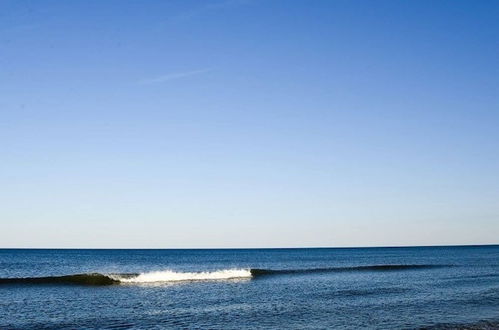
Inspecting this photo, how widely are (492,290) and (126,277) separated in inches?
1292

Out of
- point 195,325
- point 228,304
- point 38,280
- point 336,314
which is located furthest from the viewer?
point 38,280

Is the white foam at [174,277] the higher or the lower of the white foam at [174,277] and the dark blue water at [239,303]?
the higher

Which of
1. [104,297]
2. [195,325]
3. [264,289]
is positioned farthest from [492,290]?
[104,297]

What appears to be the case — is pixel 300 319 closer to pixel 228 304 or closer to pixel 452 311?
pixel 228 304

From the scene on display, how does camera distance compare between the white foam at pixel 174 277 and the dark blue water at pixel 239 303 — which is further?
the white foam at pixel 174 277

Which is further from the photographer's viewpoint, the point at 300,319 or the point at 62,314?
the point at 62,314

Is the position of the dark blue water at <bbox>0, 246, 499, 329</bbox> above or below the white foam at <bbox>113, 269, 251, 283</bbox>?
below

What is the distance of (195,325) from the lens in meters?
23.8

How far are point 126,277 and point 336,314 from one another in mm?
27888

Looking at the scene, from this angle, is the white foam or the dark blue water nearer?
the dark blue water

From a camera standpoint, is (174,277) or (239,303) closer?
(239,303)

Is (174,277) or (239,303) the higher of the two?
(174,277)

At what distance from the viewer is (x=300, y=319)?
25516 mm

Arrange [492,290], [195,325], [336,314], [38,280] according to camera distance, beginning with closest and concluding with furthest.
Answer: [195,325]
[336,314]
[492,290]
[38,280]
